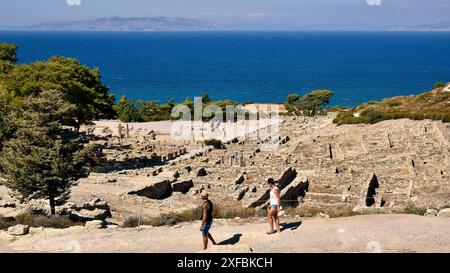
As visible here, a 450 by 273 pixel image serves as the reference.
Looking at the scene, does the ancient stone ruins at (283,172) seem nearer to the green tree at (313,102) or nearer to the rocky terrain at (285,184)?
the rocky terrain at (285,184)

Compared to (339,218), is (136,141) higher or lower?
lower

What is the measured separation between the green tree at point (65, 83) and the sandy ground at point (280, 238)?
17271 millimetres

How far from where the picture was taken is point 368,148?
36.4m

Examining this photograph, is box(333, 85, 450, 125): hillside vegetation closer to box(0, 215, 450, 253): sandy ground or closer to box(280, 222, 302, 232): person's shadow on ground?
box(0, 215, 450, 253): sandy ground

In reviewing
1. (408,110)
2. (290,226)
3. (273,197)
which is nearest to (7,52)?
(408,110)

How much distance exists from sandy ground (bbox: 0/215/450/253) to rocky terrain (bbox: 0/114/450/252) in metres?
0.04

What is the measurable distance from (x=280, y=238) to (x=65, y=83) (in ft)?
76.8

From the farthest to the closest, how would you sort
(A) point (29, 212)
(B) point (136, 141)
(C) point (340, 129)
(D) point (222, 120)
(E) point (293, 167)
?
(D) point (222, 120), (C) point (340, 129), (B) point (136, 141), (E) point (293, 167), (A) point (29, 212)

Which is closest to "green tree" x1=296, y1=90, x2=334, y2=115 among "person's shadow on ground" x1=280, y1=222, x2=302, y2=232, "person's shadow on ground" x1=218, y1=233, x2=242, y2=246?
"person's shadow on ground" x1=280, y1=222, x2=302, y2=232

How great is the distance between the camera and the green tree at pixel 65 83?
3216cm
